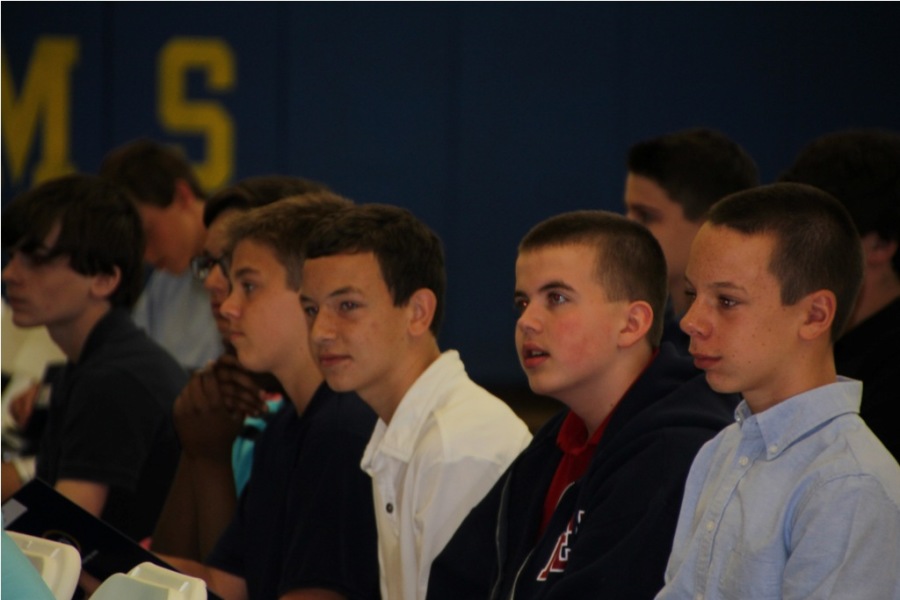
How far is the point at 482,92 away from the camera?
746 centimetres

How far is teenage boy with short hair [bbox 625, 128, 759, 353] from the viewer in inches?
134

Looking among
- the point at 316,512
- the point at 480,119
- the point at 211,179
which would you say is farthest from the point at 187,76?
the point at 316,512

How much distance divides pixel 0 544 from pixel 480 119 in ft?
20.4

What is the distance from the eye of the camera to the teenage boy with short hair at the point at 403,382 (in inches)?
94.4

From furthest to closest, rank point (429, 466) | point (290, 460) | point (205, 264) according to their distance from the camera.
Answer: point (205, 264) → point (290, 460) → point (429, 466)

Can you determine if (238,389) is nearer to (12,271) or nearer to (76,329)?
(76,329)

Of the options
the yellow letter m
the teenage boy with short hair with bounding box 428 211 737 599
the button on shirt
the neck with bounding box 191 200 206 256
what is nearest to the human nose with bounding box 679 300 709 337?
the teenage boy with short hair with bounding box 428 211 737 599

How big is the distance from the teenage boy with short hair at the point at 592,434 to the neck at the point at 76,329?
153 centimetres

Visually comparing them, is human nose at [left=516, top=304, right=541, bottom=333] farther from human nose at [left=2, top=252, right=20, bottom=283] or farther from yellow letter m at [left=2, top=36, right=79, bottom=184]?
yellow letter m at [left=2, top=36, right=79, bottom=184]

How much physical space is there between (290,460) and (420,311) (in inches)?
17.2

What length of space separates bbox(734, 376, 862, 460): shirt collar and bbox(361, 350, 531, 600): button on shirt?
759 mm

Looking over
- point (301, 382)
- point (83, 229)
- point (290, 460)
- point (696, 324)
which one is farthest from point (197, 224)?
point (696, 324)

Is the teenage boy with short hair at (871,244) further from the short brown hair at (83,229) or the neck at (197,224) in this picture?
the neck at (197,224)

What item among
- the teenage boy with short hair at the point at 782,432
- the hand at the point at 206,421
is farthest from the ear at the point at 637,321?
the hand at the point at 206,421
